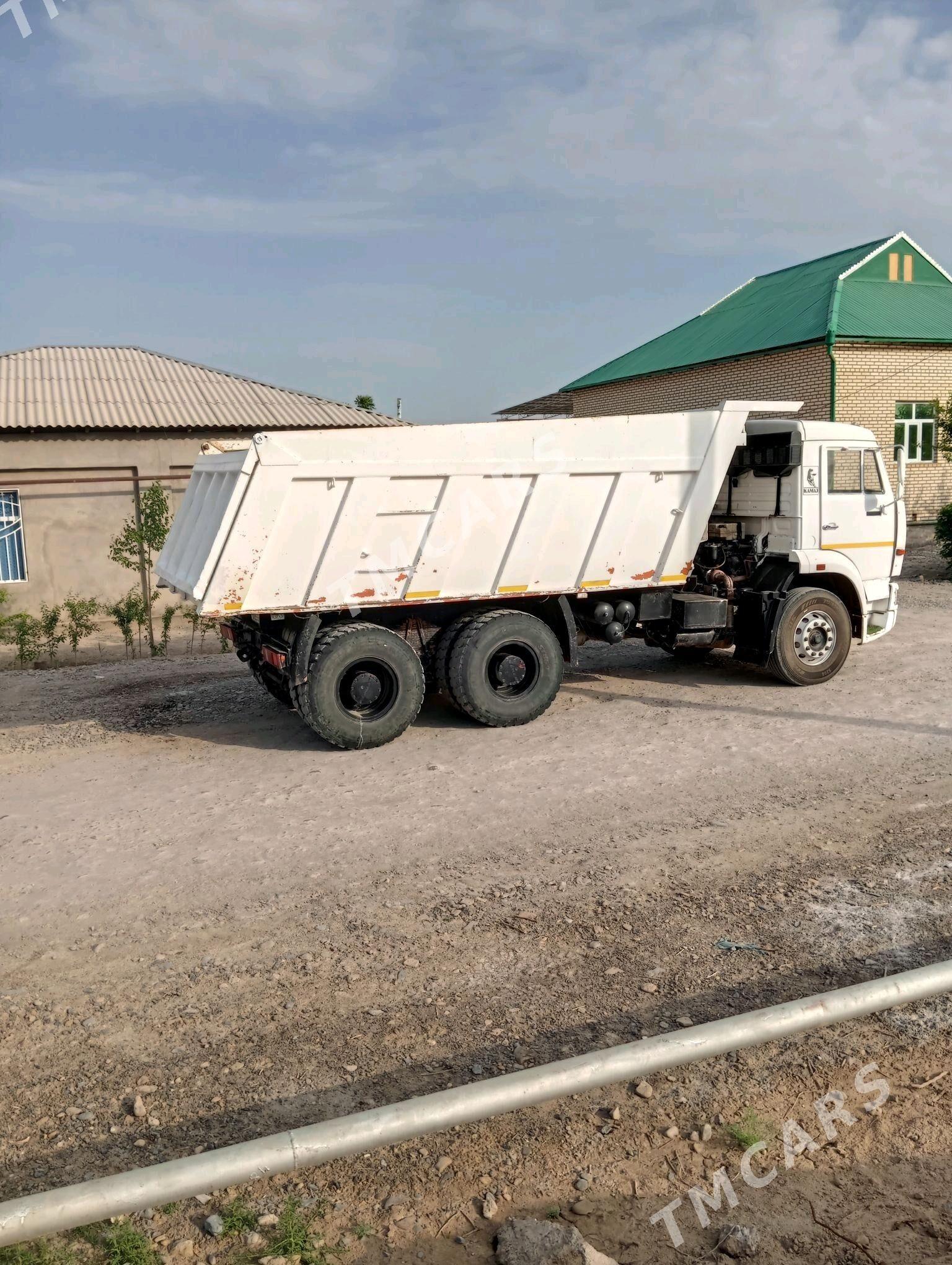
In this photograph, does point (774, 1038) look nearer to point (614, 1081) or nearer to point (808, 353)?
point (614, 1081)

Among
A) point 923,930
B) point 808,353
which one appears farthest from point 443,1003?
point 808,353

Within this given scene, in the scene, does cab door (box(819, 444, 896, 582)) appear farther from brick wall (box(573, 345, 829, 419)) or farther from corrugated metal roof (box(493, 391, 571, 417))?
corrugated metal roof (box(493, 391, 571, 417))

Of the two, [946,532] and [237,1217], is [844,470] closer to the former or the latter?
[237,1217]

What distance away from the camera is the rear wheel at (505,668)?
882 centimetres

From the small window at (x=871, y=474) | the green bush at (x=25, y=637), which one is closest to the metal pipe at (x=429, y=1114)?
the small window at (x=871, y=474)

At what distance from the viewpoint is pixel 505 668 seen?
8.98 m

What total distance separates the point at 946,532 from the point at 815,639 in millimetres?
9864

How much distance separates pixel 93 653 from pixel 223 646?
2.07 metres

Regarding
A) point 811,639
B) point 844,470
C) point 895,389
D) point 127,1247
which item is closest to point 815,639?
point 811,639

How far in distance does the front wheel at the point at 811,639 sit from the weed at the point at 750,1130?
703cm

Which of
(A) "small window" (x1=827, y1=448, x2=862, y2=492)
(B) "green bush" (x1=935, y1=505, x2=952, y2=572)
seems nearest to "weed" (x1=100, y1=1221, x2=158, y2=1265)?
(A) "small window" (x1=827, y1=448, x2=862, y2=492)

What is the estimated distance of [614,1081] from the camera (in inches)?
125

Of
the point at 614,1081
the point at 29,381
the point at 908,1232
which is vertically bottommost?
the point at 908,1232

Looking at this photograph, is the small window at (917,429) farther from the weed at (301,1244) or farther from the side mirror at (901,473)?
the weed at (301,1244)
